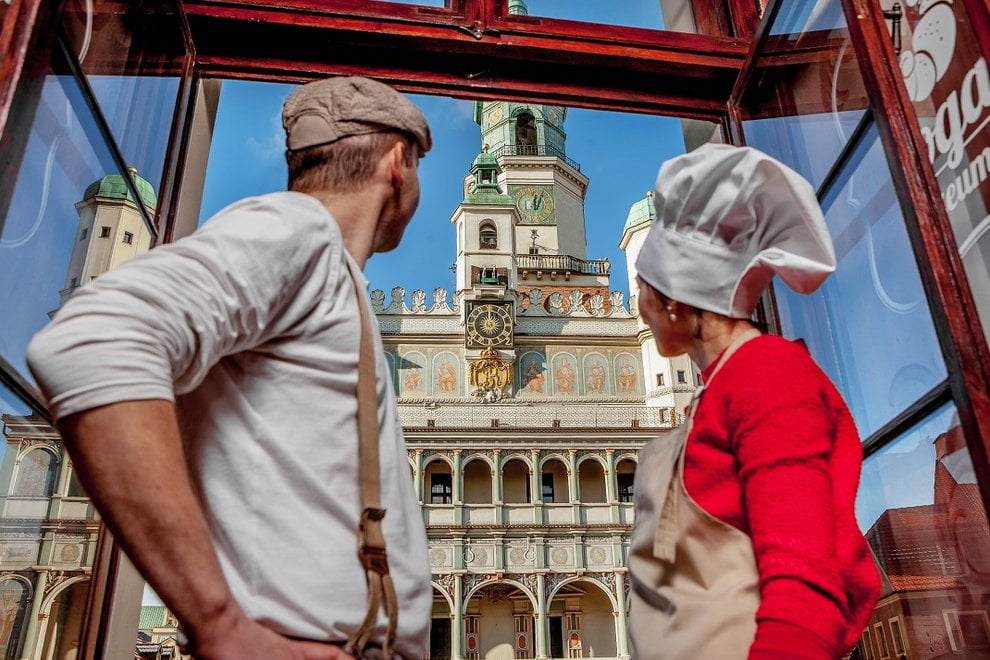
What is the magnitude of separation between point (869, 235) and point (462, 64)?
102 centimetres

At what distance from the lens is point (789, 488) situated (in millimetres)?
810

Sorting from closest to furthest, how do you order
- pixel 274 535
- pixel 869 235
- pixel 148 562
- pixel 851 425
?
pixel 148 562
pixel 274 535
pixel 851 425
pixel 869 235

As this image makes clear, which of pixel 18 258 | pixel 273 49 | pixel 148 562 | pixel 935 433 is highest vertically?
pixel 273 49

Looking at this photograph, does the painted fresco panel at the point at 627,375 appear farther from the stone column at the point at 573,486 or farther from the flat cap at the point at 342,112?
the flat cap at the point at 342,112

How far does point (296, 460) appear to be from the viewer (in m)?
0.74

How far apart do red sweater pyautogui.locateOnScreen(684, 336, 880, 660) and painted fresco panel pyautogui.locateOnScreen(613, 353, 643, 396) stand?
64.0 feet

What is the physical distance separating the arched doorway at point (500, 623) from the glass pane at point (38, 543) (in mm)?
16651

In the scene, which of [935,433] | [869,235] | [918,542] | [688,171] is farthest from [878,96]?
[918,542]

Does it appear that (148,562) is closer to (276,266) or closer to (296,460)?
(296,460)

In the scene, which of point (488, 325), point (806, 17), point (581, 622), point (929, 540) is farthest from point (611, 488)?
point (929, 540)

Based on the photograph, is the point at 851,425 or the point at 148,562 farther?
the point at 851,425

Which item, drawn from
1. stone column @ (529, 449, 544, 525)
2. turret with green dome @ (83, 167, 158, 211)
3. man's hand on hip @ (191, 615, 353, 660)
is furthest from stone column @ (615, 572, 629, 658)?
man's hand on hip @ (191, 615, 353, 660)

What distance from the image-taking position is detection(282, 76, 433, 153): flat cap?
0.94 metres

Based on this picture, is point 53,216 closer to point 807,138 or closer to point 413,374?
point 807,138
